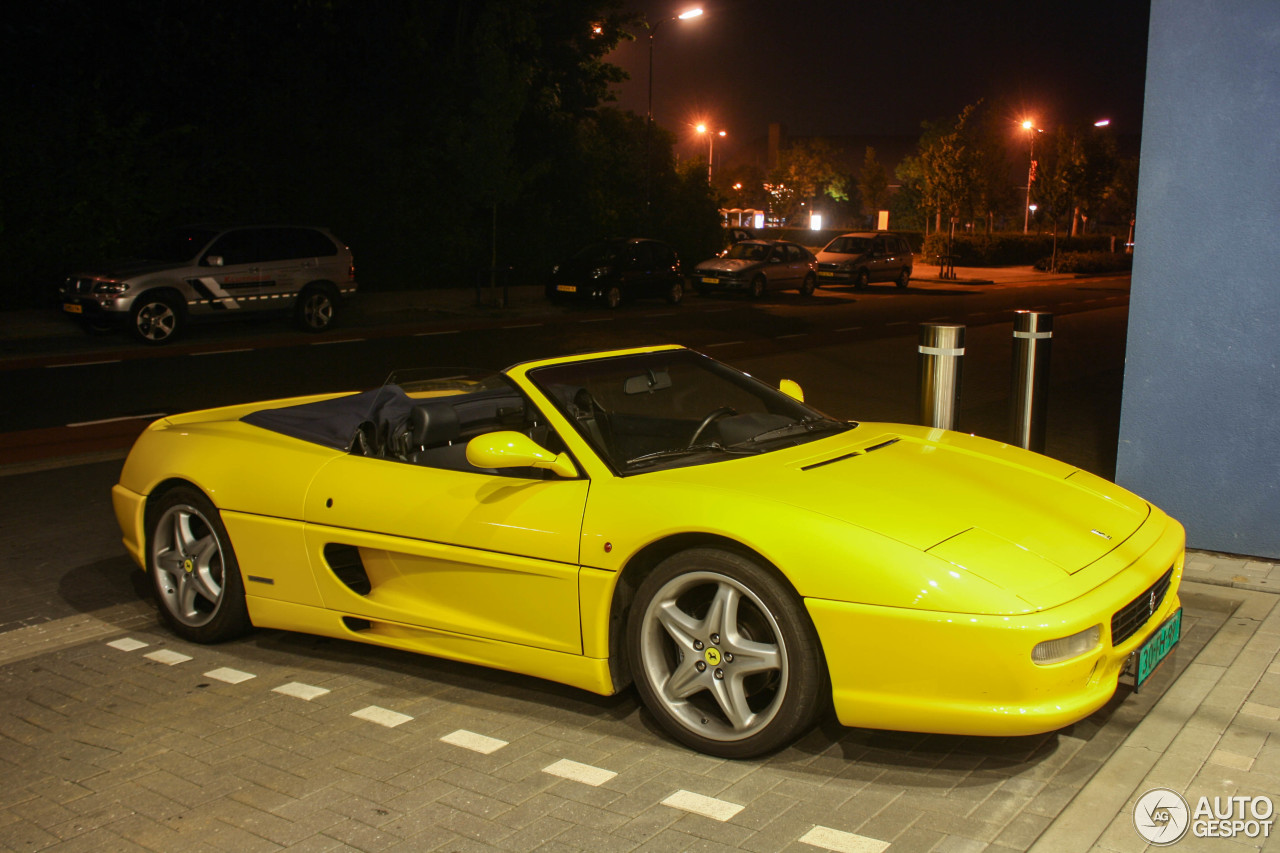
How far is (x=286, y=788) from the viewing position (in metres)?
3.54

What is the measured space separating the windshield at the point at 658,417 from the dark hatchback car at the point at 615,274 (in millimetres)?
20108

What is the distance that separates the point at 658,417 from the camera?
5.11 metres

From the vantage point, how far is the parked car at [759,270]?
94.6ft

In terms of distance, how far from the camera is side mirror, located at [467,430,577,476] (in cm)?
389

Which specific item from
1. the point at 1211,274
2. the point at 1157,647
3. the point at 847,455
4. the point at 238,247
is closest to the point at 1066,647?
the point at 1157,647

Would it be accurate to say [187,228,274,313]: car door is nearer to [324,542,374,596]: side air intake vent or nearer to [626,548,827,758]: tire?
[324,542,374,596]: side air intake vent

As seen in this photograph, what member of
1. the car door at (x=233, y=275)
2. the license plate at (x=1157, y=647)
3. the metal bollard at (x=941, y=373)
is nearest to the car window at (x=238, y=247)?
the car door at (x=233, y=275)

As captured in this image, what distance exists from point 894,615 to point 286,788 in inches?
76.5

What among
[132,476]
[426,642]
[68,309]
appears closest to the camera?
[426,642]

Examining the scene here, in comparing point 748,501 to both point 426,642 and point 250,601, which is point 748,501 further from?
point 250,601

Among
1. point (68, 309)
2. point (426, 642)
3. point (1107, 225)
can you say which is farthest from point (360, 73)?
point (1107, 225)

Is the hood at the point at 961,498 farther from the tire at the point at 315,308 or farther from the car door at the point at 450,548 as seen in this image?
the tire at the point at 315,308

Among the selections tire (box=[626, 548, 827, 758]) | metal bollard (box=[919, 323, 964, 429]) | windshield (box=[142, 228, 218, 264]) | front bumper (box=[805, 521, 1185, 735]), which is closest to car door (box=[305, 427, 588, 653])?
tire (box=[626, 548, 827, 758])

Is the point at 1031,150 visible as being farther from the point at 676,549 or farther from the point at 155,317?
the point at 676,549
